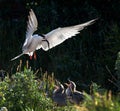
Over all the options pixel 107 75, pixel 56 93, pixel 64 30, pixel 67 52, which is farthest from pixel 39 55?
pixel 56 93

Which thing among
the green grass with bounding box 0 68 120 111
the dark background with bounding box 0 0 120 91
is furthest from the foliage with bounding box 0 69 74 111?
the dark background with bounding box 0 0 120 91

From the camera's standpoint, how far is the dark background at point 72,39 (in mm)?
12914

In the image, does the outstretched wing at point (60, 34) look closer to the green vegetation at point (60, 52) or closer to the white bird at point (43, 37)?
the white bird at point (43, 37)

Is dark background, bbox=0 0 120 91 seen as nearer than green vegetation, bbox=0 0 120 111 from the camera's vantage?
No

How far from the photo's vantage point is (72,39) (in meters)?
14.2

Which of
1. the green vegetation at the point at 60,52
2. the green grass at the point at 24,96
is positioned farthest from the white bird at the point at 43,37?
the green grass at the point at 24,96

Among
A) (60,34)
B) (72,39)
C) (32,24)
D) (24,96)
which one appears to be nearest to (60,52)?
(72,39)

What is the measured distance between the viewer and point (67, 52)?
13695 millimetres

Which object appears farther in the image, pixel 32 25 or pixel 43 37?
pixel 32 25

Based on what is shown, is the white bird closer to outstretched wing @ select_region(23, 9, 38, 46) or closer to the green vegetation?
outstretched wing @ select_region(23, 9, 38, 46)

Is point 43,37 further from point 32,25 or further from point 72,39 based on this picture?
point 72,39

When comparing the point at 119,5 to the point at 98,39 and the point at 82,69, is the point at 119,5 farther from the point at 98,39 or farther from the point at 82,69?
the point at 82,69

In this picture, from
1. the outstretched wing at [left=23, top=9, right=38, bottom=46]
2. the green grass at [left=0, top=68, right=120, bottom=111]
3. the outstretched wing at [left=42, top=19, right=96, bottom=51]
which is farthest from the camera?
the outstretched wing at [left=23, top=9, right=38, bottom=46]

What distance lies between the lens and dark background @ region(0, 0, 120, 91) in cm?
1291
